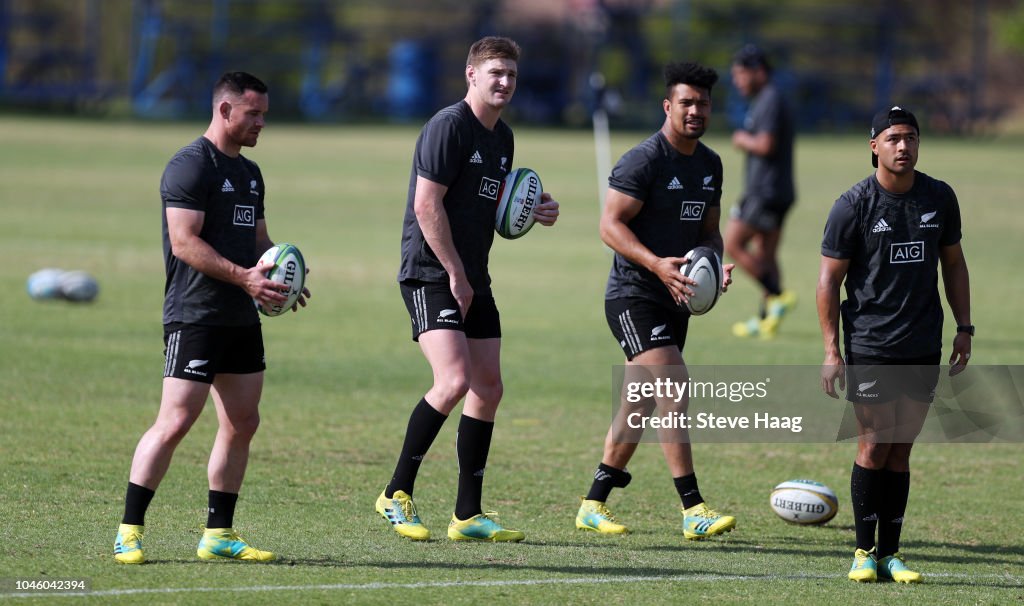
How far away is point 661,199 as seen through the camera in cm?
794

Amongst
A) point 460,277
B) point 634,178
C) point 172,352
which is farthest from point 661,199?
point 172,352

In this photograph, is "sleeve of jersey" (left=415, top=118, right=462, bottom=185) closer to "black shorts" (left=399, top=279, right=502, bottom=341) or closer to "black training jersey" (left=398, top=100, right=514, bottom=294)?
"black training jersey" (left=398, top=100, right=514, bottom=294)

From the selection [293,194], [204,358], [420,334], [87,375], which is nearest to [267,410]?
[87,375]

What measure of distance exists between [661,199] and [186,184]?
2.71 m

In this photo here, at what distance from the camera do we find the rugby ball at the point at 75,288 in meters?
15.8

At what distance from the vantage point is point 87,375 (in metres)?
11.9

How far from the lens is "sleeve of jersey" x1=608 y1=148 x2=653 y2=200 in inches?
310

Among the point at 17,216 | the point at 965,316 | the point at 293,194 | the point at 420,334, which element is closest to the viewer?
the point at 965,316

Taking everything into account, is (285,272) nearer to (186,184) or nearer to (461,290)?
(186,184)

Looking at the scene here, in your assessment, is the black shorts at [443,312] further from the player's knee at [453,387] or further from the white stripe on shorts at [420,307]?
the player's knee at [453,387]

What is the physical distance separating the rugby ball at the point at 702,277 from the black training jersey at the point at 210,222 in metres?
2.34

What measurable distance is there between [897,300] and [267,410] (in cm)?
559

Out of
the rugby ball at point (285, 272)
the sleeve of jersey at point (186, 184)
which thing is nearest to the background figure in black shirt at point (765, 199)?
the rugby ball at point (285, 272)

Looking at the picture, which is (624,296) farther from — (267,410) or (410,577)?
(267,410)
